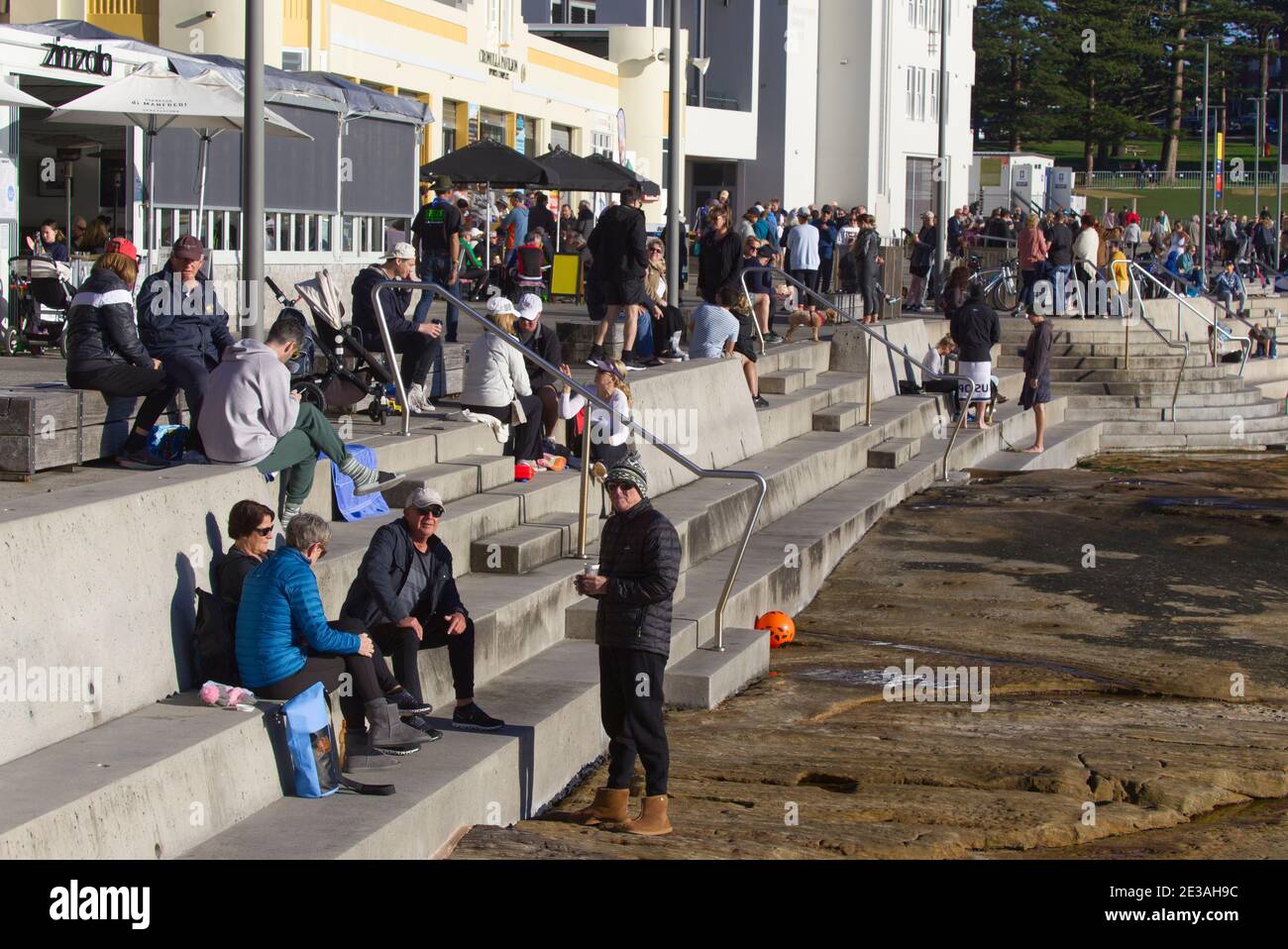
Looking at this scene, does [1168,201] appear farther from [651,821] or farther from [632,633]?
[651,821]

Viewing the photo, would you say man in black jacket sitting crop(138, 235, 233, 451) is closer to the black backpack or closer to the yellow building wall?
the black backpack

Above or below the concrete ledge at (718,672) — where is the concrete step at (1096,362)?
above

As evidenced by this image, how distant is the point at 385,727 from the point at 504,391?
209 inches

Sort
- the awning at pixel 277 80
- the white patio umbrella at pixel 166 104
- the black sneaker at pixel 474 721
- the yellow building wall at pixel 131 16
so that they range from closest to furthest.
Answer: the black sneaker at pixel 474 721 → the white patio umbrella at pixel 166 104 → the awning at pixel 277 80 → the yellow building wall at pixel 131 16

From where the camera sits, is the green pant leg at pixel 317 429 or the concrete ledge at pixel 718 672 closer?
the green pant leg at pixel 317 429

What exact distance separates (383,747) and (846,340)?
1556cm

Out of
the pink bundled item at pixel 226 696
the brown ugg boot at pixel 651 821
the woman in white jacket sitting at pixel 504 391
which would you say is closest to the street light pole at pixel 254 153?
the woman in white jacket sitting at pixel 504 391

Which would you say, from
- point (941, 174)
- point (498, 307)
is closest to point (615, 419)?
point (498, 307)

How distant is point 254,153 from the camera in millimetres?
10438

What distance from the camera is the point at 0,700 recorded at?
20.9 feet

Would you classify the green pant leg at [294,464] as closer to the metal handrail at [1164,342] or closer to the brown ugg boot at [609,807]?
the brown ugg boot at [609,807]

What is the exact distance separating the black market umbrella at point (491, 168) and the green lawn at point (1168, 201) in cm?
6228

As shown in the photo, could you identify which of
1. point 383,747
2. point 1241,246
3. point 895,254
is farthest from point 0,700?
point 1241,246

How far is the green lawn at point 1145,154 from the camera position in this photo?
102 meters
